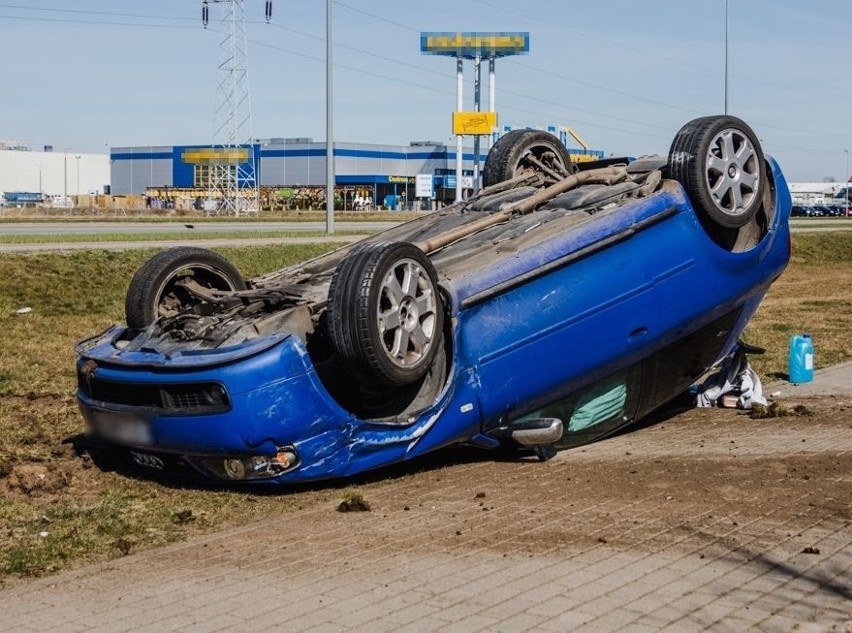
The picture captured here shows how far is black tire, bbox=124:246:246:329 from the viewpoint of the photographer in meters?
7.23

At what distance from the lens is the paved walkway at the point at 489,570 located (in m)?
4.56

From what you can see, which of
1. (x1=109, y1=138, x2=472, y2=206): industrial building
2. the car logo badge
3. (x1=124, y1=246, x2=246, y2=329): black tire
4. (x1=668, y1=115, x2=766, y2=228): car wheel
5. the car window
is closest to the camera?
the car logo badge

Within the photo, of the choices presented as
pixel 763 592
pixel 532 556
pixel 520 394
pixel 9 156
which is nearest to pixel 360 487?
pixel 520 394

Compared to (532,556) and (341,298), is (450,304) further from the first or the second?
(532,556)

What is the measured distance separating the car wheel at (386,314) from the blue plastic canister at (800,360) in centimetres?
549

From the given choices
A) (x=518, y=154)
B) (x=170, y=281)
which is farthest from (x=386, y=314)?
(x=518, y=154)

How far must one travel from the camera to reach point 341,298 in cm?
611

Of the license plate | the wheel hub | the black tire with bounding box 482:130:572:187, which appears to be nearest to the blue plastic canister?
the black tire with bounding box 482:130:572:187

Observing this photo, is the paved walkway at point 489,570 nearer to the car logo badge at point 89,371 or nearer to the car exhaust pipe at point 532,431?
the car exhaust pipe at point 532,431

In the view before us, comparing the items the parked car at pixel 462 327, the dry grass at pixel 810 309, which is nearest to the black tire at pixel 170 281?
the parked car at pixel 462 327

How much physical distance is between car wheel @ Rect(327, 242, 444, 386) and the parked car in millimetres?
11

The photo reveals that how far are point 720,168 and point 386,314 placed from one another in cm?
282

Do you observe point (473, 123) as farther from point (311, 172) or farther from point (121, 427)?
point (121, 427)

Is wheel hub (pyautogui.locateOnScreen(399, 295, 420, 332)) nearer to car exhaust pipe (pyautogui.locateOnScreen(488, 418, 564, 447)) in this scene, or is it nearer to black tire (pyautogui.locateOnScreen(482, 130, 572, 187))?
car exhaust pipe (pyautogui.locateOnScreen(488, 418, 564, 447))
